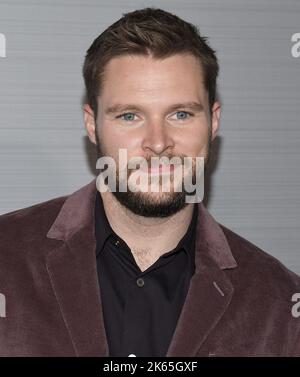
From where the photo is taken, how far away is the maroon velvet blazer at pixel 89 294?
4.96 feet

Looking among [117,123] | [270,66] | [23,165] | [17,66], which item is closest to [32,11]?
[17,66]

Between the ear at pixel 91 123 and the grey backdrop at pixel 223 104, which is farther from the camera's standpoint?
the grey backdrop at pixel 223 104

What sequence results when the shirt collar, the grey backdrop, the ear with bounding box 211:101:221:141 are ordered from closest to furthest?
the shirt collar
the ear with bounding box 211:101:221:141
the grey backdrop

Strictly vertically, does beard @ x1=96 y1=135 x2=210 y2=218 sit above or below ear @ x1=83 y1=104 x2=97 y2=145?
below

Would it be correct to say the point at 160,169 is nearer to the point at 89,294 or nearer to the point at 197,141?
the point at 197,141

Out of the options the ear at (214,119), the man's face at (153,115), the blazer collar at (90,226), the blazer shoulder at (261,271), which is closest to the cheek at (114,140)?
the man's face at (153,115)

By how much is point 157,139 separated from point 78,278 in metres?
0.34

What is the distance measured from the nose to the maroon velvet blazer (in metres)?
0.22

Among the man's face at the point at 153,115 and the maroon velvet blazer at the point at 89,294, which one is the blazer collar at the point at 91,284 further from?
the man's face at the point at 153,115

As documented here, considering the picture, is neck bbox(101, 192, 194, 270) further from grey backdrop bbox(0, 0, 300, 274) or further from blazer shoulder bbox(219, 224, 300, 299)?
grey backdrop bbox(0, 0, 300, 274)

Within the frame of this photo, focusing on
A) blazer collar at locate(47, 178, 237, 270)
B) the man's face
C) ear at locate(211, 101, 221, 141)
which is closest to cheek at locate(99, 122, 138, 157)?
the man's face

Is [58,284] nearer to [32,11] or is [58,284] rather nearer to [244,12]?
[32,11]

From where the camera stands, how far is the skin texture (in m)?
1.55
